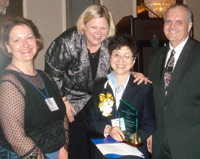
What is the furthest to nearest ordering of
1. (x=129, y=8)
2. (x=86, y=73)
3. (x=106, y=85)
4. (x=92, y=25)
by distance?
(x=129, y=8) < (x=86, y=73) < (x=92, y=25) < (x=106, y=85)

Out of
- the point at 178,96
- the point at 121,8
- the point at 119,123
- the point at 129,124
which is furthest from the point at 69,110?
the point at 121,8

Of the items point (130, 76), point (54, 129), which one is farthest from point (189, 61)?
point (54, 129)

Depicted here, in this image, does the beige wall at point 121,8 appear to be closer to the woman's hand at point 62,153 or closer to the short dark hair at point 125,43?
the short dark hair at point 125,43

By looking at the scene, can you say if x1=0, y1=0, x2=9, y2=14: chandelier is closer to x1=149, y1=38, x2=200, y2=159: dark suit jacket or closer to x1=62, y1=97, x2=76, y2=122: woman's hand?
x1=62, y1=97, x2=76, y2=122: woman's hand

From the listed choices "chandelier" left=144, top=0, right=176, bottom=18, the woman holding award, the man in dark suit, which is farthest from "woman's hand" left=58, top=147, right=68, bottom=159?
"chandelier" left=144, top=0, right=176, bottom=18

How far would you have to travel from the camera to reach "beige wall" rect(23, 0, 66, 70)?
374cm

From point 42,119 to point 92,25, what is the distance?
1072 millimetres

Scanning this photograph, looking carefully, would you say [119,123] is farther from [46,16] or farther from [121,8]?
[121,8]

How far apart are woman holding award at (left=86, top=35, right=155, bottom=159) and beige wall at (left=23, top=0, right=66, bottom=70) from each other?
2.25 metres

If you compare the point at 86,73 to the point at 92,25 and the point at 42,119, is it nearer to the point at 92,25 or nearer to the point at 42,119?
the point at 92,25

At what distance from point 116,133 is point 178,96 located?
59cm

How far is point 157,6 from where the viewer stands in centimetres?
339

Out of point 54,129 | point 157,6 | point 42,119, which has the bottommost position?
point 54,129

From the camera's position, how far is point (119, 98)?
188 cm
